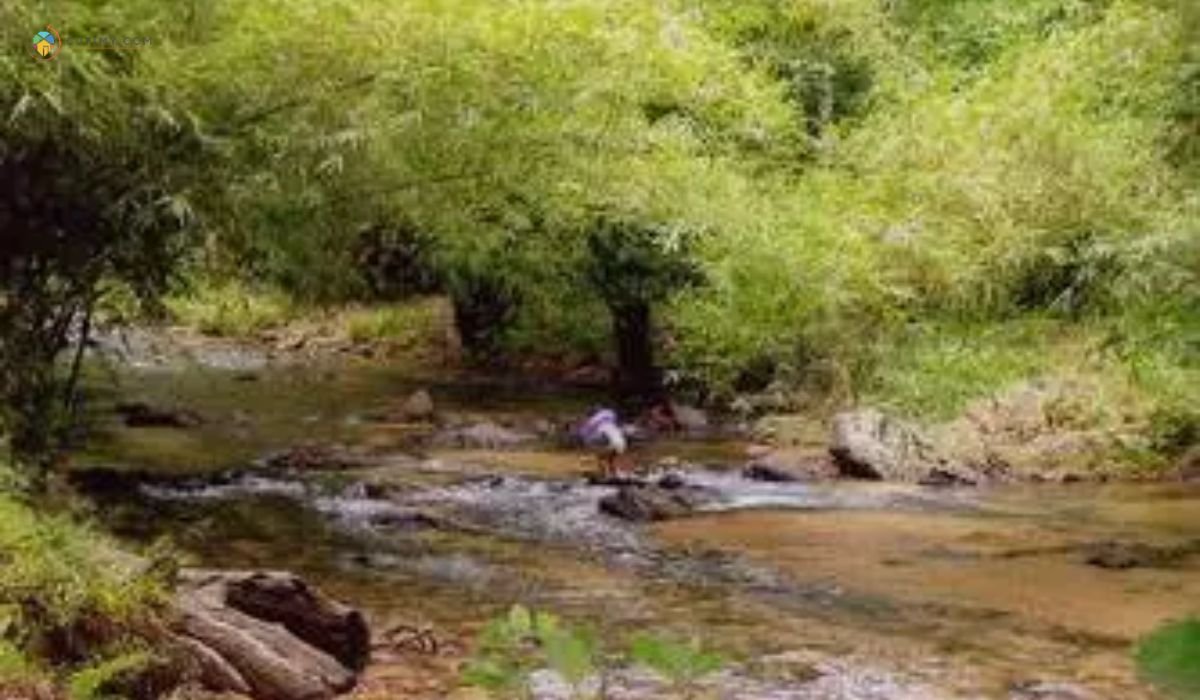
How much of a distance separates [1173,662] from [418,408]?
58.8 ft

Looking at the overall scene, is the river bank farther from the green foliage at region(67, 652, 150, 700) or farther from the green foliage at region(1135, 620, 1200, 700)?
the green foliage at region(1135, 620, 1200, 700)

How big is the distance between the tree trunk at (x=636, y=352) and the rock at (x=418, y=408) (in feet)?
9.91

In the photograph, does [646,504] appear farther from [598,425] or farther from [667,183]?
[667,183]

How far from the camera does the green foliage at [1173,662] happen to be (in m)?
1.06

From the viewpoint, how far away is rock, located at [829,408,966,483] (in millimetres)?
15070

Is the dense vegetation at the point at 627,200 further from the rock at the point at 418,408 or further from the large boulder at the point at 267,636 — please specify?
the rock at the point at 418,408

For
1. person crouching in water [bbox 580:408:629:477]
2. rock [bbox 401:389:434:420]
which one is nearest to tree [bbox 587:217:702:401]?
rock [bbox 401:389:434:420]

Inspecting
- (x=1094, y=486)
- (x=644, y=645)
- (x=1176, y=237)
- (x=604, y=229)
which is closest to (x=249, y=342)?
(x=604, y=229)

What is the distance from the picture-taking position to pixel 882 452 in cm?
1536

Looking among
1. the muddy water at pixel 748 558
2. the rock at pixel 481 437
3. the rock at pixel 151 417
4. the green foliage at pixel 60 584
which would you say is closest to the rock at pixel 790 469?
the muddy water at pixel 748 558

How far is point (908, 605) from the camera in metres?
10.0

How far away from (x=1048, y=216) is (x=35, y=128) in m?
12.8

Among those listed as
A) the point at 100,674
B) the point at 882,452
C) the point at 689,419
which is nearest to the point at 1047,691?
the point at 100,674

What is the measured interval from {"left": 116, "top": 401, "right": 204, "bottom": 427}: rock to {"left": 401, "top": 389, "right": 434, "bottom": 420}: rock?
2.32 metres
